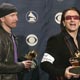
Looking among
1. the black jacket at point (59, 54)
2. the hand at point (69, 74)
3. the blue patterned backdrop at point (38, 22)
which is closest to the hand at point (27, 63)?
the black jacket at point (59, 54)

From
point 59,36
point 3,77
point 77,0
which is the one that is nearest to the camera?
point 3,77

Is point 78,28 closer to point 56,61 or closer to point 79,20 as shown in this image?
point 79,20

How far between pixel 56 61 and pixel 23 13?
1.86 feet

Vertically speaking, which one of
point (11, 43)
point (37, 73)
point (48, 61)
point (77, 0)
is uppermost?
point (77, 0)

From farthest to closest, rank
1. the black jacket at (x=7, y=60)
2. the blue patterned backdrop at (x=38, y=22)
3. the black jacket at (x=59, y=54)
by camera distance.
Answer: the blue patterned backdrop at (x=38, y=22) → the black jacket at (x=59, y=54) → the black jacket at (x=7, y=60)

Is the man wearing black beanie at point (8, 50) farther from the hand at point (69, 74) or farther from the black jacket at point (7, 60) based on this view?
the hand at point (69, 74)

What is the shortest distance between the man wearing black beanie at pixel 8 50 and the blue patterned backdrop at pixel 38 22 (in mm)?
381

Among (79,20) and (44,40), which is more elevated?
(79,20)

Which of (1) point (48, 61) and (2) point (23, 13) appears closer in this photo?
(1) point (48, 61)

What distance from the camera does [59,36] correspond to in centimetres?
243

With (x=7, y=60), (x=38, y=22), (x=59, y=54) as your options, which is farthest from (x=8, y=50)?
(x=38, y=22)

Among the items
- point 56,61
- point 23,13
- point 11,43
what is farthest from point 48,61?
point 23,13

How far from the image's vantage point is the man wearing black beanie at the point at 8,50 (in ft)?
7.38

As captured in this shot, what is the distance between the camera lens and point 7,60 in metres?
2.26
